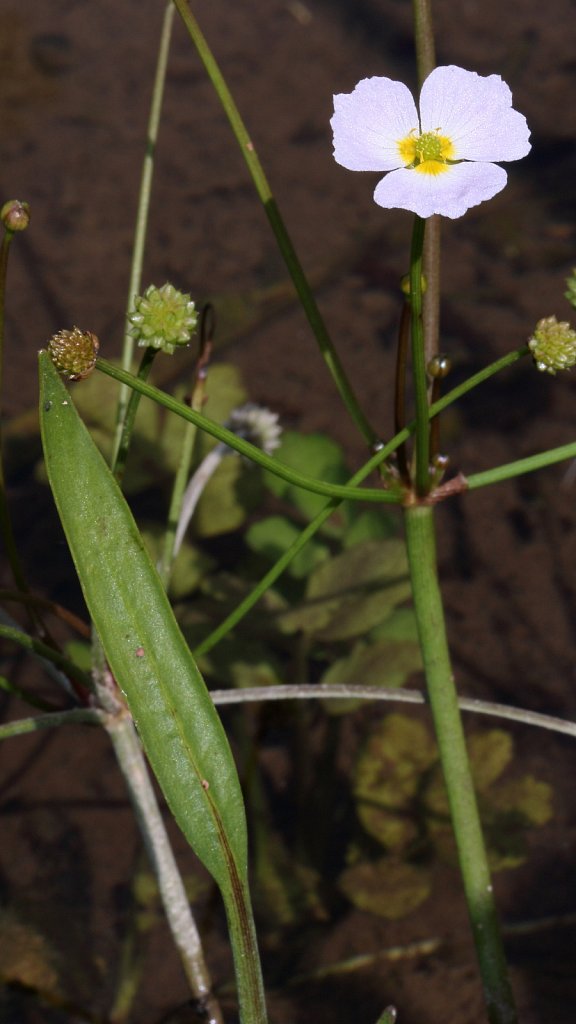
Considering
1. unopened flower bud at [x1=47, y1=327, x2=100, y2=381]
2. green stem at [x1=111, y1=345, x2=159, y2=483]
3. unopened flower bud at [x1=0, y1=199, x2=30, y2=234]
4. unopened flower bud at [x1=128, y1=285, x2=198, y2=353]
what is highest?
unopened flower bud at [x1=0, y1=199, x2=30, y2=234]

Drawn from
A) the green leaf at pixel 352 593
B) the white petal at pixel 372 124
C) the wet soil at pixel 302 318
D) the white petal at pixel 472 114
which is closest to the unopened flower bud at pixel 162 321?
the white petal at pixel 372 124

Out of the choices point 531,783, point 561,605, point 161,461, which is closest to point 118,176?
point 161,461

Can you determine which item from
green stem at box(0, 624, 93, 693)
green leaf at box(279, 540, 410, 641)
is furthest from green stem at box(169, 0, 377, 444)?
green leaf at box(279, 540, 410, 641)

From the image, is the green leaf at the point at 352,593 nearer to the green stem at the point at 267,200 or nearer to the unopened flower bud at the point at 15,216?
the green stem at the point at 267,200

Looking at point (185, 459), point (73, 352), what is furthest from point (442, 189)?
point (185, 459)

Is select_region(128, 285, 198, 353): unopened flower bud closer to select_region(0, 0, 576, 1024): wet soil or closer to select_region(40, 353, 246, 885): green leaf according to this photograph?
select_region(40, 353, 246, 885): green leaf

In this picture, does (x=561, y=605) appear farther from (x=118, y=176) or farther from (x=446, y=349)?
(x=118, y=176)
